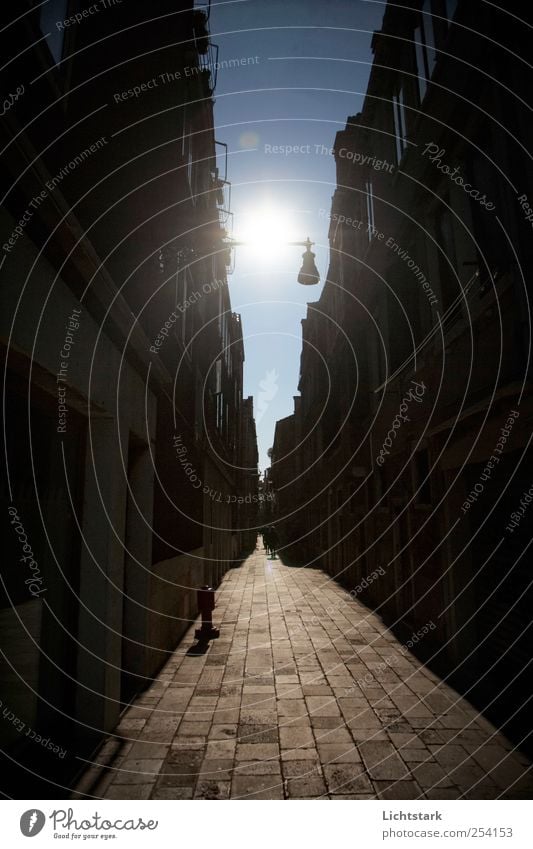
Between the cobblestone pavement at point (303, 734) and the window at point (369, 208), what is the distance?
10437mm

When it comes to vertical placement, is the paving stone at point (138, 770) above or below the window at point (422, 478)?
below

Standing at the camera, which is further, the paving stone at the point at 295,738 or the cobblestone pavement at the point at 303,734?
the paving stone at the point at 295,738

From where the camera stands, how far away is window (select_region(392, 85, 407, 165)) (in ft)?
33.6

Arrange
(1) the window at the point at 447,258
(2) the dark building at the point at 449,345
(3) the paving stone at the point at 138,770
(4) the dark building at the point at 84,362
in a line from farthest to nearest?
1. (1) the window at the point at 447,258
2. (2) the dark building at the point at 449,345
3. (3) the paving stone at the point at 138,770
4. (4) the dark building at the point at 84,362

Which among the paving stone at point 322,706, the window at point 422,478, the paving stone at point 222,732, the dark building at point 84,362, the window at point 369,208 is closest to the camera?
the dark building at point 84,362

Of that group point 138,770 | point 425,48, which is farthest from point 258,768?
point 425,48

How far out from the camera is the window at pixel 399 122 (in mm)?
10242

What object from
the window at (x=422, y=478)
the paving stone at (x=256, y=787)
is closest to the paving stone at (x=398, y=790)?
the paving stone at (x=256, y=787)

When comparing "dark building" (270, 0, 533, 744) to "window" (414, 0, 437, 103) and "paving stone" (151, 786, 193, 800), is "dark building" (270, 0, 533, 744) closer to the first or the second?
"window" (414, 0, 437, 103)

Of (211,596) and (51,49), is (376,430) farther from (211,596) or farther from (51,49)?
(51,49)

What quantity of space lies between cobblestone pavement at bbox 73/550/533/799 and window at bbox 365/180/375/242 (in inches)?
411

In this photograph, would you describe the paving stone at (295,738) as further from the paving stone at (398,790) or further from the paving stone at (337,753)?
the paving stone at (398,790)

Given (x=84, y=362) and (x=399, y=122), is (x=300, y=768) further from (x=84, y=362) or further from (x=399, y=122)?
(x=399, y=122)

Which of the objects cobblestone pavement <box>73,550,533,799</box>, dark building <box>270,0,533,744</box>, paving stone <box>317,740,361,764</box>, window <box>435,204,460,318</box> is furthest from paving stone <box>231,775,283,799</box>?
window <box>435,204,460,318</box>
